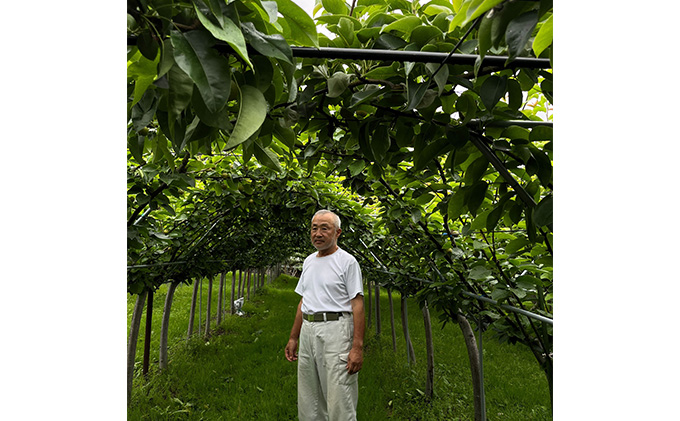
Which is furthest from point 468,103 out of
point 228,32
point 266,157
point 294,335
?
point 294,335

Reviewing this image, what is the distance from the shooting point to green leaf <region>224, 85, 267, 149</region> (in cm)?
43

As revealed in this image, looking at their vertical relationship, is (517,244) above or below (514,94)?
below

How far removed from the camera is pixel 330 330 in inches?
103

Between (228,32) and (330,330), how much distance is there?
7.97ft

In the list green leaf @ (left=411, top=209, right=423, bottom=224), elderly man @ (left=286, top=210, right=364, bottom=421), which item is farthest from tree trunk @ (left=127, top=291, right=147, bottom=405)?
green leaf @ (left=411, top=209, right=423, bottom=224)

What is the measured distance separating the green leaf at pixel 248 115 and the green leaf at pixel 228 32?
0.23 feet

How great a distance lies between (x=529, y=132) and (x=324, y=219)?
2055 mm

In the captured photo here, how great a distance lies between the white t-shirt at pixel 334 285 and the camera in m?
2.67

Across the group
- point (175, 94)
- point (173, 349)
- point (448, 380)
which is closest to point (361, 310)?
point (175, 94)

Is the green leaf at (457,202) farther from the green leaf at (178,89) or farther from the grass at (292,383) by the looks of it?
the grass at (292,383)

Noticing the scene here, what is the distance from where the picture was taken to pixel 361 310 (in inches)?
103

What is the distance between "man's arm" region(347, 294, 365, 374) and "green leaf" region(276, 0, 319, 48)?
2.23 meters

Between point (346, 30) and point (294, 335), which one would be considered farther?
point (294, 335)

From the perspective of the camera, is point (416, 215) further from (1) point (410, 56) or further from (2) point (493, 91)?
(1) point (410, 56)
